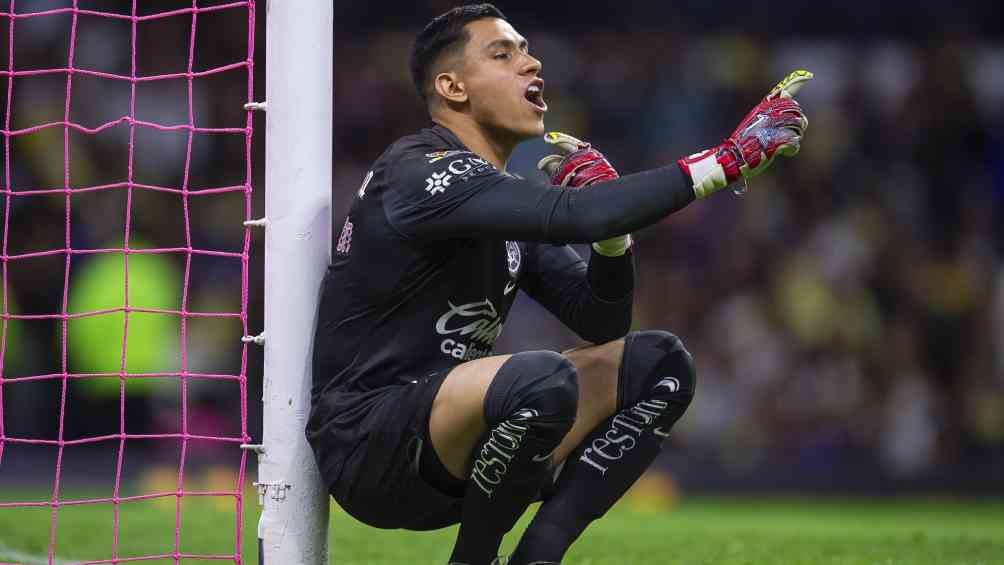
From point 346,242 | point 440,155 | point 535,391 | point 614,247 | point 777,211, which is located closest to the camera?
point 535,391

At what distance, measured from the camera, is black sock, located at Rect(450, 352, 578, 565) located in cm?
356

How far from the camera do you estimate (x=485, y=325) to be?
13.3 ft

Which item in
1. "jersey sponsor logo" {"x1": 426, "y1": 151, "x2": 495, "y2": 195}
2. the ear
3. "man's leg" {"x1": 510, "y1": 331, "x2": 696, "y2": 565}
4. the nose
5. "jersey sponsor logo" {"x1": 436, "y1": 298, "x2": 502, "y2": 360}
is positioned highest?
the nose

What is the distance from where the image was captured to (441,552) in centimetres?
527

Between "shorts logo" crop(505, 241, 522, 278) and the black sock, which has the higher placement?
"shorts logo" crop(505, 241, 522, 278)

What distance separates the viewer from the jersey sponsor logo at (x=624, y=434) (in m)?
3.98

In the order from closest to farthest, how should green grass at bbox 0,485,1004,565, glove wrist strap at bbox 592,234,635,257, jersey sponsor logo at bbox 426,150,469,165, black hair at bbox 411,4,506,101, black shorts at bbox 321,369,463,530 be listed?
black shorts at bbox 321,369,463,530
jersey sponsor logo at bbox 426,150,469,165
glove wrist strap at bbox 592,234,635,257
black hair at bbox 411,4,506,101
green grass at bbox 0,485,1004,565

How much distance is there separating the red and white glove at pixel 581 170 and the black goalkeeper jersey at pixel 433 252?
195mm

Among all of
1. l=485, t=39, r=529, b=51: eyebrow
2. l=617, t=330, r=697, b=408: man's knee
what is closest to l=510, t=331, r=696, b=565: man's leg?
l=617, t=330, r=697, b=408: man's knee

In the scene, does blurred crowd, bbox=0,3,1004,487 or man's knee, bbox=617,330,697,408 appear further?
blurred crowd, bbox=0,3,1004,487

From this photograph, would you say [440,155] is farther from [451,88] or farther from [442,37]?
[442,37]

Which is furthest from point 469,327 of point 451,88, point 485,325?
point 451,88

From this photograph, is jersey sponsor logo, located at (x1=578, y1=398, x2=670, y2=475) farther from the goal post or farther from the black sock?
the goal post

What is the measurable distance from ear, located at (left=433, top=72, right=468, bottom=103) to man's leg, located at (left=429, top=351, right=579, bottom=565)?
0.88 m
